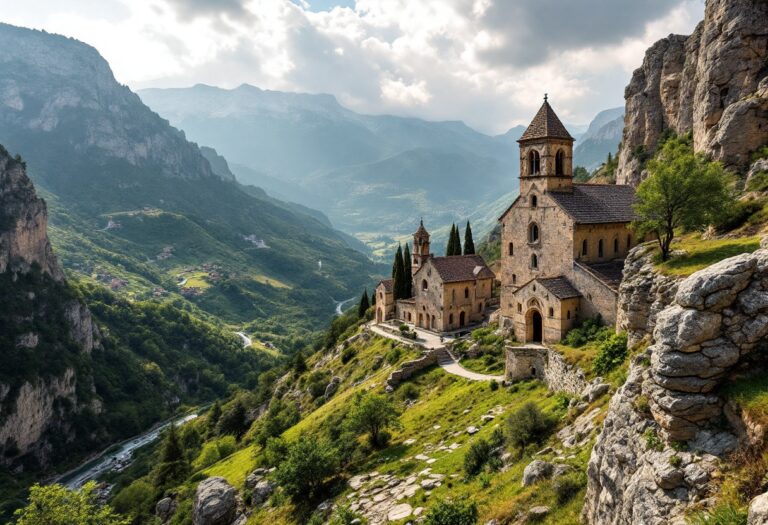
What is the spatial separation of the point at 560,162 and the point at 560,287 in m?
14.6

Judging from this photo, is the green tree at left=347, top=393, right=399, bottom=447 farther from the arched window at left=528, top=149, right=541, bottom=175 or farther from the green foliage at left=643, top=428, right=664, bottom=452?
the arched window at left=528, top=149, right=541, bottom=175

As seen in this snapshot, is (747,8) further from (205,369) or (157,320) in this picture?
(157,320)

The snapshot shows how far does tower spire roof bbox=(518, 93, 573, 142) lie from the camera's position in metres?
51.0

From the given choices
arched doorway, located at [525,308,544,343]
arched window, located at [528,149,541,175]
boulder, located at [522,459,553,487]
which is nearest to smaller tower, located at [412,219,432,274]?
arched window, located at [528,149,541,175]

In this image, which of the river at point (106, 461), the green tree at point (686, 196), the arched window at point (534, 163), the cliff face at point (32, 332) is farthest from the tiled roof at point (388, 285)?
the cliff face at point (32, 332)

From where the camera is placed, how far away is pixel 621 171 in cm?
9631

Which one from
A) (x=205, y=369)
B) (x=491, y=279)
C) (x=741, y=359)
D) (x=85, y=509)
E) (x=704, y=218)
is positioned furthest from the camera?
(x=205, y=369)

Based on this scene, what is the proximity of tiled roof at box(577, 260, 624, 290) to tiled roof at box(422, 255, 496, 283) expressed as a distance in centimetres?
2123

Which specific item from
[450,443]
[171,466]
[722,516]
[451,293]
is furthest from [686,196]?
[171,466]

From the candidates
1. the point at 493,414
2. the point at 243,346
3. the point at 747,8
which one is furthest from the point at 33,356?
the point at 747,8

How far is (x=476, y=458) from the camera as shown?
27406 millimetres

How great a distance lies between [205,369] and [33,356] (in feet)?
174

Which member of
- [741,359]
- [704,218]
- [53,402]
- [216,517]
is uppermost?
[704,218]

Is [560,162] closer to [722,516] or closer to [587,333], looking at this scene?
[587,333]
